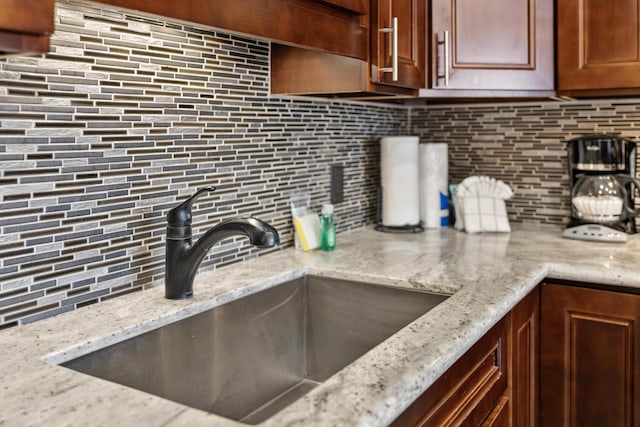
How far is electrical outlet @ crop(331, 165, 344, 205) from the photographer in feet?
6.80

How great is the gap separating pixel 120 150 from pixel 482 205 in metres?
1.37

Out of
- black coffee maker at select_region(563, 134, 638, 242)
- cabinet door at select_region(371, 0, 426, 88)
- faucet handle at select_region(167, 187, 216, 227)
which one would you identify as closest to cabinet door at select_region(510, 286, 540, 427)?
black coffee maker at select_region(563, 134, 638, 242)

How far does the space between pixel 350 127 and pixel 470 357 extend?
1155 mm

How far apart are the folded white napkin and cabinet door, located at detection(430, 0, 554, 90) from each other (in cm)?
43

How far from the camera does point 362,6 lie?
4.79 feet

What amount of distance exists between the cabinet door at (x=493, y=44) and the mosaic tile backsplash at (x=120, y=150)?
1.78 feet

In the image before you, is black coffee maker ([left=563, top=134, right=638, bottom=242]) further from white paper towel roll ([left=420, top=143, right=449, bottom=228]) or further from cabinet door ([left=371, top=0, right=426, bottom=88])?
cabinet door ([left=371, top=0, right=426, bottom=88])

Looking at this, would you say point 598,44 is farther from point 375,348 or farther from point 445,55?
point 375,348

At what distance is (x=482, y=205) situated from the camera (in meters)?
2.19

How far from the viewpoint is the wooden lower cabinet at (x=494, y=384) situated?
103 centimetres

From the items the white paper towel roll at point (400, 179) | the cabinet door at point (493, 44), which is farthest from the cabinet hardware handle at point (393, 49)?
the white paper towel roll at point (400, 179)

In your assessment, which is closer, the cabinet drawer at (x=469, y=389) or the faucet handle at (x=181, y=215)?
the cabinet drawer at (x=469, y=389)

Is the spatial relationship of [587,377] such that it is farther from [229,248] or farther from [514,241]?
[229,248]

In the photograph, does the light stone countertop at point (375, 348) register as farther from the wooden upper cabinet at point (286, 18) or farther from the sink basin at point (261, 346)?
the wooden upper cabinet at point (286, 18)
